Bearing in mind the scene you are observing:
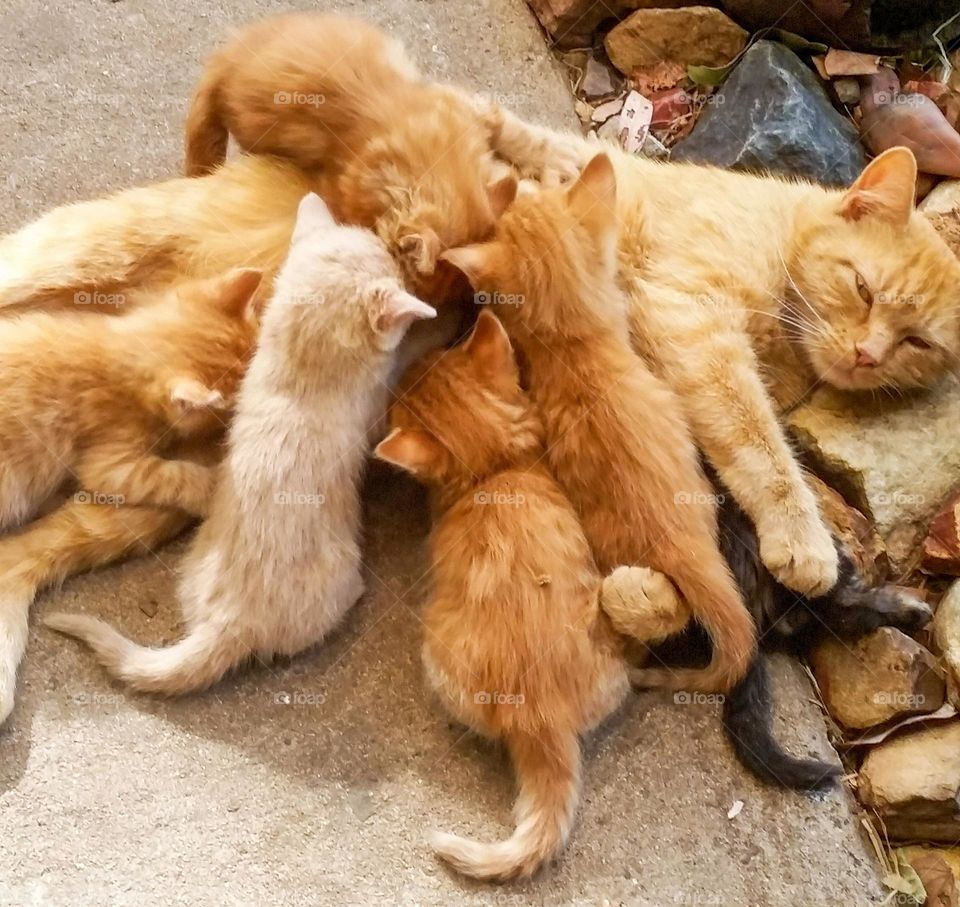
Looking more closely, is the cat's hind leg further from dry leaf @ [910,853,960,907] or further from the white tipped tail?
dry leaf @ [910,853,960,907]

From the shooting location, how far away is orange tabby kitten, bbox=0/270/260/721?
170cm

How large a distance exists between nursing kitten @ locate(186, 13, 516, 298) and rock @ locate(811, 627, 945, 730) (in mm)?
1153

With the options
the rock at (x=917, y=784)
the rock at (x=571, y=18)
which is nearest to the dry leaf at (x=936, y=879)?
the rock at (x=917, y=784)

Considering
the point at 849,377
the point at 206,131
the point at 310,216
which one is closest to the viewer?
the point at 310,216

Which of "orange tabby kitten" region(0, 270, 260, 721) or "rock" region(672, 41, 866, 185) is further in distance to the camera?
"rock" region(672, 41, 866, 185)

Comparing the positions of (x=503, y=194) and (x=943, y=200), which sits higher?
(x=503, y=194)

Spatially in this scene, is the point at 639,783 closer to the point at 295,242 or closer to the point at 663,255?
the point at 663,255

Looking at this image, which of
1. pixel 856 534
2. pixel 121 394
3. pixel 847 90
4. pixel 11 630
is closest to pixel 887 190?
pixel 856 534

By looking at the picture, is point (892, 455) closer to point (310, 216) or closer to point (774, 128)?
point (774, 128)

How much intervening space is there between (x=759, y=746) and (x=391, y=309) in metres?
1.09

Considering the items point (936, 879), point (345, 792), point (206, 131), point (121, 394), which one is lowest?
point (936, 879)

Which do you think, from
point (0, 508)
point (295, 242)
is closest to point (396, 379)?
point (295, 242)

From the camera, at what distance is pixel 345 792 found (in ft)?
5.51

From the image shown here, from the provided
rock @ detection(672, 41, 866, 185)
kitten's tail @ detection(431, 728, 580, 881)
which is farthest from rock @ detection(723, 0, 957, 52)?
kitten's tail @ detection(431, 728, 580, 881)
